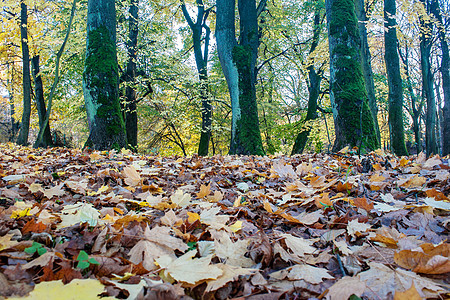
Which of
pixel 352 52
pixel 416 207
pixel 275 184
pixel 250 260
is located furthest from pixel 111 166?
pixel 352 52

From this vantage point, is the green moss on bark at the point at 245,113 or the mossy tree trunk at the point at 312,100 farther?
the mossy tree trunk at the point at 312,100

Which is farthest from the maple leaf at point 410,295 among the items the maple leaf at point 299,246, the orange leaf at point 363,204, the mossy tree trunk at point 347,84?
the mossy tree trunk at point 347,84

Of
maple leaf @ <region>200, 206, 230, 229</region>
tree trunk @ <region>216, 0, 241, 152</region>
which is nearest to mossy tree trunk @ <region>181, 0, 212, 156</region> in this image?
tree trunk @ <region>216, 0, 241, 152</region>

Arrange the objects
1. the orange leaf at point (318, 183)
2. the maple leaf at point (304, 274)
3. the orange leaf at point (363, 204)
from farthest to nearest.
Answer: the orange leaf at point (318, 183) < the orange leaf at point (363, 204) < the maple leaf at point (304, 274)

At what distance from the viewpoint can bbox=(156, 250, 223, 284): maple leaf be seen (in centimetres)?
82

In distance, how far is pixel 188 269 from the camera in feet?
2.86

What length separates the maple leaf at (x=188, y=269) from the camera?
0.82 metres

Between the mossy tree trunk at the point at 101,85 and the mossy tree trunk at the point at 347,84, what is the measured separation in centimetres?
401

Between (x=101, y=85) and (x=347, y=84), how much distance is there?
4.42m

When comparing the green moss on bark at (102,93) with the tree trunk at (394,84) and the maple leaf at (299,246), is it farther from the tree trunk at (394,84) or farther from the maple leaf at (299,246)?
the tree trunk at (394,84)

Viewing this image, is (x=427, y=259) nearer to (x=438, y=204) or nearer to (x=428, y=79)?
(x=438, y=204)

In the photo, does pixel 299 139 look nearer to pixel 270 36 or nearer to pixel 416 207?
pixel 270 36

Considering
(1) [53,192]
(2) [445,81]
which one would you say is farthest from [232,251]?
(2) [445,81]

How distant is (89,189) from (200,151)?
10.5 meters
